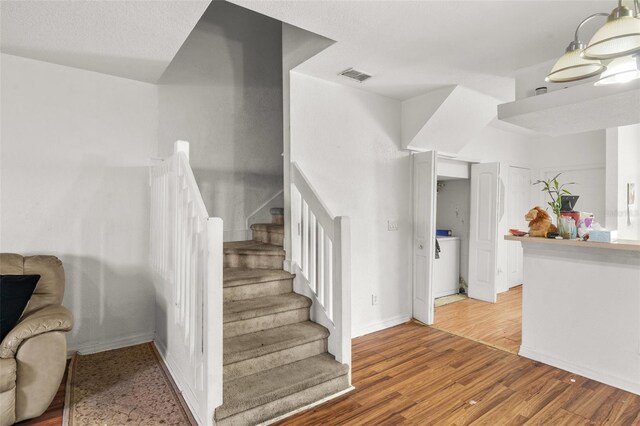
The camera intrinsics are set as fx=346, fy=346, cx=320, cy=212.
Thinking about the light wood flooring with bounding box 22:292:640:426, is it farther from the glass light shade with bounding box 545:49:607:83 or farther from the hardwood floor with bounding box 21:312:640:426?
the glass light shade with bounding box 545:49:607:83

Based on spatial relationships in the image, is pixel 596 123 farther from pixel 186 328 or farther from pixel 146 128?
pixel 146 128

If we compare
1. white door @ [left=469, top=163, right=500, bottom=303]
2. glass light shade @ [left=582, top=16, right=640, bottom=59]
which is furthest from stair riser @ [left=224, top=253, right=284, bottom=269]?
Result: white door @ [left=469, top=163, right=500, bottom=303]

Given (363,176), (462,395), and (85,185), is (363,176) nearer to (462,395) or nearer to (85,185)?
(462,395)

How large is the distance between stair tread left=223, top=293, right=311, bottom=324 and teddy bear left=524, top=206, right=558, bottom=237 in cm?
217

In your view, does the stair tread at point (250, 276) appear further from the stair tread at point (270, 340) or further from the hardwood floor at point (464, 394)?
the hardwood floor at point (464, 394)

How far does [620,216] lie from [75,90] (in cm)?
628

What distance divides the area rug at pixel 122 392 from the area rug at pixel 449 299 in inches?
139

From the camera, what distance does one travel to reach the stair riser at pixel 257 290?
9.58 ft

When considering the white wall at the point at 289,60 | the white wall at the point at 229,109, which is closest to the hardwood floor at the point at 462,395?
the white wall at the point at 289,60

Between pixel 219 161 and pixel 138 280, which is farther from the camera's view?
pixel 219 161

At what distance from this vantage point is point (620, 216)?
175 inches

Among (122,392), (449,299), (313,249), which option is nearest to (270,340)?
(313,249)

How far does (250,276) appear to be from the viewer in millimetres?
3076

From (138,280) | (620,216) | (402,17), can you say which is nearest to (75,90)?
(138,280)
